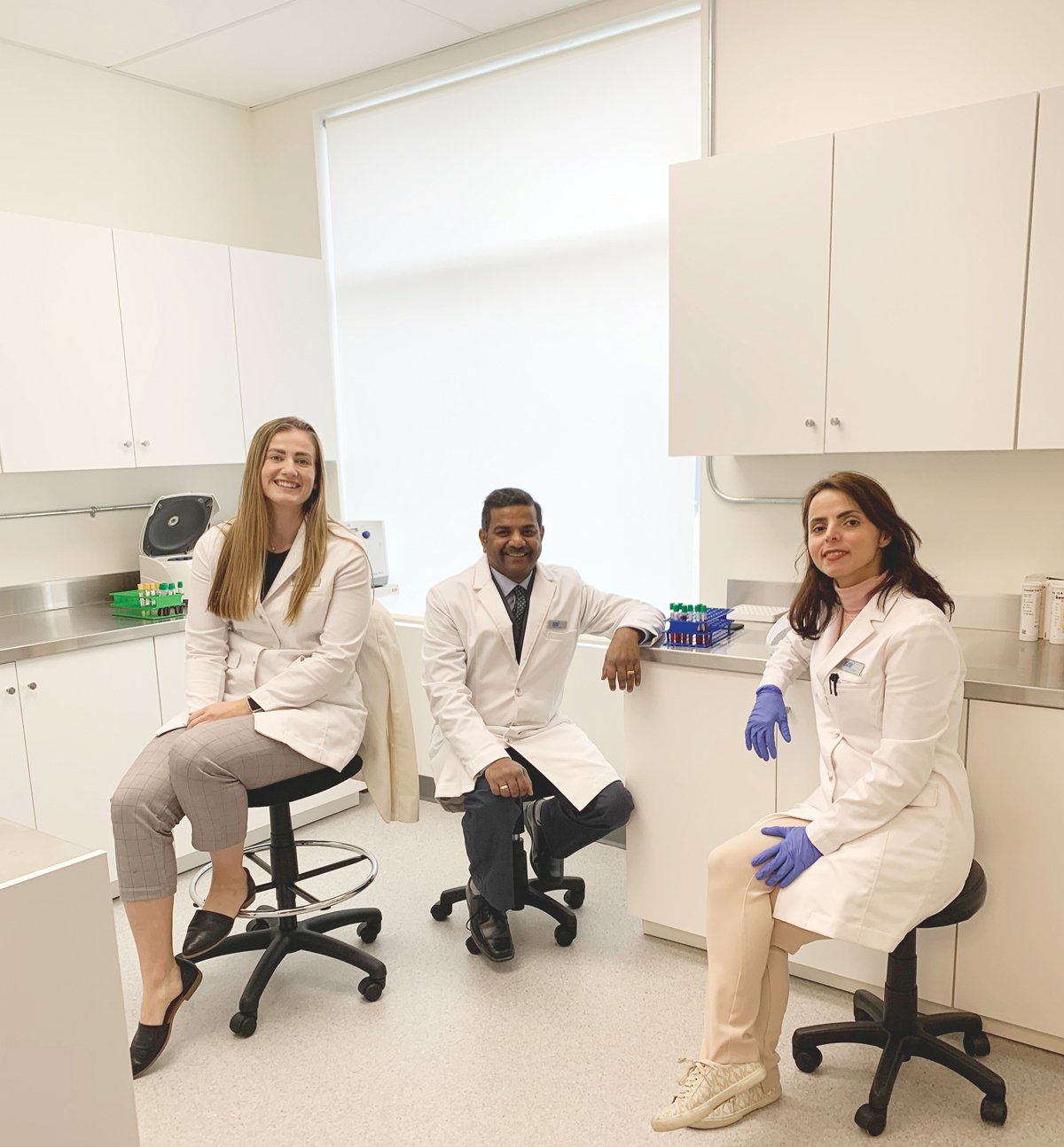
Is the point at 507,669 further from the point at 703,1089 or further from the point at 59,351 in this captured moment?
the point at 59,351

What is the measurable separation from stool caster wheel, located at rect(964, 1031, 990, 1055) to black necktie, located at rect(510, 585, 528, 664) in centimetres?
134

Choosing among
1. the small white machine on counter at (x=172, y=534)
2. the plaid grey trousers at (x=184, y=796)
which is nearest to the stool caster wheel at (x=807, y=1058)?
the plaid grey trousers at (x=184, y=796)

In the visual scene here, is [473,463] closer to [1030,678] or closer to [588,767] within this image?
[588,767]

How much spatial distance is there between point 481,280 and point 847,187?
1537mm

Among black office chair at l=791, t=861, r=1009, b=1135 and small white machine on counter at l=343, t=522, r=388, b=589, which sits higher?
small white machine on counter at l=343, t=522, r=388, b=589

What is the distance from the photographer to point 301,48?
3258 mm

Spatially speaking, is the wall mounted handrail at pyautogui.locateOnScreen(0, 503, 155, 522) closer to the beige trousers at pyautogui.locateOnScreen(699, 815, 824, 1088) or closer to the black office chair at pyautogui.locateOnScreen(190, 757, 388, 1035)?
the black office chair at pyautogui.locateOnScreen(190, 757, 388, 1035)

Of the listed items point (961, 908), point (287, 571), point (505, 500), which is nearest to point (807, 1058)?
point (961, 908)

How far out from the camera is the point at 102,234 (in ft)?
9.78

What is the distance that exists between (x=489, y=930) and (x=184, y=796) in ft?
2.83

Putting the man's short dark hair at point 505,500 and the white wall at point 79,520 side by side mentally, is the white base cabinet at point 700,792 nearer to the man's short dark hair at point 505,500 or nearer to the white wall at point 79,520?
the man's short dark hair at point 505,500

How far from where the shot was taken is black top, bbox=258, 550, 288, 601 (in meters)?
2.40

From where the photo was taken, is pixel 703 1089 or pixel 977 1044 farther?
pixel 977 1044

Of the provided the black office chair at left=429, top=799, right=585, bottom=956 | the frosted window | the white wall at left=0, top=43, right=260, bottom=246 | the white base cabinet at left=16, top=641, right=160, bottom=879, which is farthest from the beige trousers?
the white wall at left=0, top=43, right=260, bottom=246
